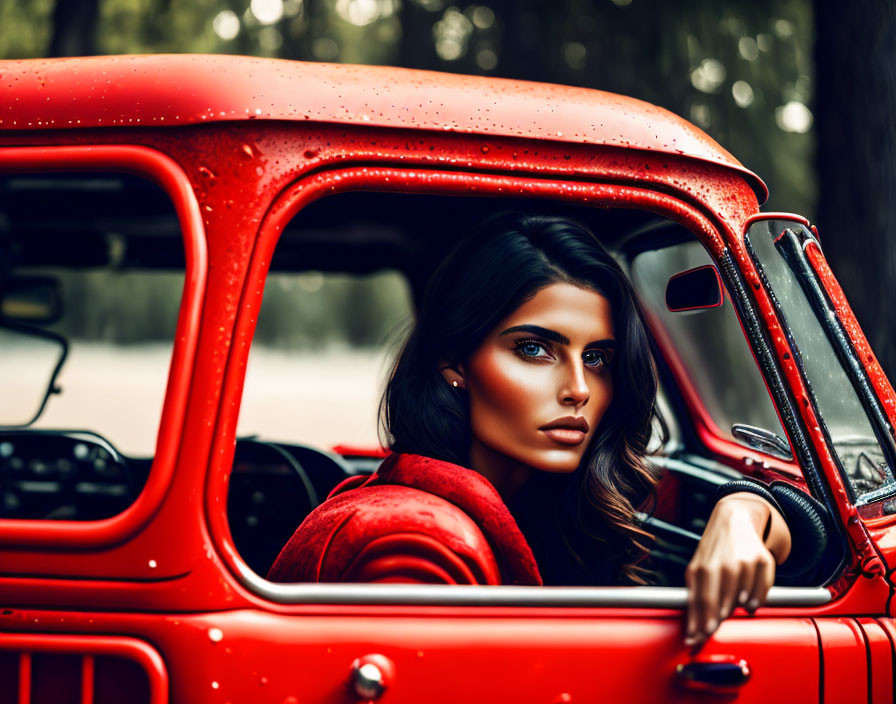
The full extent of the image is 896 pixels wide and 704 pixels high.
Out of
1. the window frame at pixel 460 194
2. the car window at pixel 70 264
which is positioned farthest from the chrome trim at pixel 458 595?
the car window at pixel 70 264

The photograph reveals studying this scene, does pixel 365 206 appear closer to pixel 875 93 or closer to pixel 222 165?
pixel 222 165

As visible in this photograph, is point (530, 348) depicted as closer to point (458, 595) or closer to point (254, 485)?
point (458, 595)

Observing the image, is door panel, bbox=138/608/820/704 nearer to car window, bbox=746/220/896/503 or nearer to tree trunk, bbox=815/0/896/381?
car window, bbox=746/220/896/503

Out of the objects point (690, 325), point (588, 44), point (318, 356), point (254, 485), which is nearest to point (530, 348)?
point (690, 325)

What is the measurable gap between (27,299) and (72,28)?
4.35 meters

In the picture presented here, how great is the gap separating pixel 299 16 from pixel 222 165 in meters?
7.10

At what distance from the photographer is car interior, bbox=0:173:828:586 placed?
2.16 m

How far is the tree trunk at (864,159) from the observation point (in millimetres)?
3406

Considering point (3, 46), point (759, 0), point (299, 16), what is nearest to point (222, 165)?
point (759, 0)

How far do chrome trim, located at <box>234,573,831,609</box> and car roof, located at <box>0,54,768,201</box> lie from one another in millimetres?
708

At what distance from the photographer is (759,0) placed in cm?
588

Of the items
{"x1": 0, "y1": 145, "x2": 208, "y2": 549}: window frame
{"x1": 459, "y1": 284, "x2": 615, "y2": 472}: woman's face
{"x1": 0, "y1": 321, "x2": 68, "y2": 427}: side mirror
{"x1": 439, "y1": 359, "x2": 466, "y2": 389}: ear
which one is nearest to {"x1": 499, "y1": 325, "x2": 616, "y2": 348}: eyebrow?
{"x1": 459, "y1": 284, "x2": 615, "y2": 472}: woman's face

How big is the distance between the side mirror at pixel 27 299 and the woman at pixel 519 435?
1.75 metres

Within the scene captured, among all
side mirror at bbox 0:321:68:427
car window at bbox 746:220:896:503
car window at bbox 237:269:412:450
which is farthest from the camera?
side mirror at bbox 0:321:68:427
